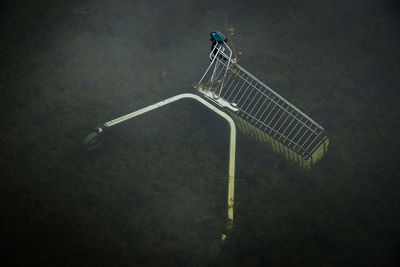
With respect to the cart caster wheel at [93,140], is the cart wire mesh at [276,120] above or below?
above

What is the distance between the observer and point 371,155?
9.56ft

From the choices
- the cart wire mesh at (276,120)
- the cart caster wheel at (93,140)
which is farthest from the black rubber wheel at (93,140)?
the cart wire mesh at (276,120)

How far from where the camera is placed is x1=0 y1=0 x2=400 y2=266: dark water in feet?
8.00

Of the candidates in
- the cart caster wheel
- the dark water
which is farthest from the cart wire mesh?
the cart caster wheel

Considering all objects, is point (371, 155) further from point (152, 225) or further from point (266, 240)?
point (152, 225)

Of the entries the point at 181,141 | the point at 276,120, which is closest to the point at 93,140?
the point at 181,141

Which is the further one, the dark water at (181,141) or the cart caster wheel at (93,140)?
the cart caster wheel at (93,140)

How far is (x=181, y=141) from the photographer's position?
280cm

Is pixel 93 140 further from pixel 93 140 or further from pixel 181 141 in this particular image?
pixel 181 141

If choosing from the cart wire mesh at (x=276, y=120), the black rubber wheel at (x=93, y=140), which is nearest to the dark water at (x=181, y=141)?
the black rubber wheel at (x=93, y=140)

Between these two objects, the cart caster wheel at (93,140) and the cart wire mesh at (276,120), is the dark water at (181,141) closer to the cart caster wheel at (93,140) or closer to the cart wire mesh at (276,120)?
the cart caster wheel at (93,140)

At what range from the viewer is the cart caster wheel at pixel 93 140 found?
263 cm

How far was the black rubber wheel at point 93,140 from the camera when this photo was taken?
8.63 feet

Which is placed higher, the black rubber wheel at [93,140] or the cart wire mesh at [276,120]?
the cart wire mesh at [276,120]
